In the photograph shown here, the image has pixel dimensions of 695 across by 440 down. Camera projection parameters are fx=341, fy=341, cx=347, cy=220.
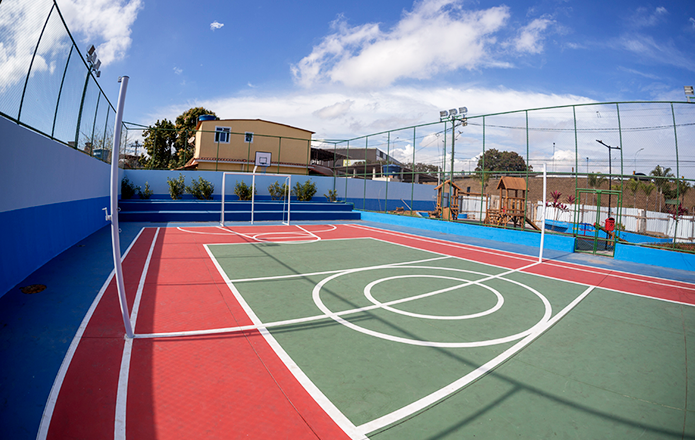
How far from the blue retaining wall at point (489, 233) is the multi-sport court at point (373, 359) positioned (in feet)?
15.4

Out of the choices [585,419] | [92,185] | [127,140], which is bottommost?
[585,419]

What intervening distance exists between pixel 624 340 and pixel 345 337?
3904 millimetres

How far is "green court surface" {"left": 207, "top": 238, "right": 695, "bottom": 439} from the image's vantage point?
301cm

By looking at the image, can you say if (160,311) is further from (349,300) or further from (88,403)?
(349,300)

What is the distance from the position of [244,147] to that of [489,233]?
21175 millimetres

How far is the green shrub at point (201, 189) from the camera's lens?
2017 centimetres

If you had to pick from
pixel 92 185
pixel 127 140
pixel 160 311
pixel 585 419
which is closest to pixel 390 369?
pixel 585 419

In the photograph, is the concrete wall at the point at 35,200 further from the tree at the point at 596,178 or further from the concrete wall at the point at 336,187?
the tree at the point at 596,178

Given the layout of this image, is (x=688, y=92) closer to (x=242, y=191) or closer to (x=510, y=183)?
(x=510, y=183)

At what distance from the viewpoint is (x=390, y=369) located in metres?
3.72

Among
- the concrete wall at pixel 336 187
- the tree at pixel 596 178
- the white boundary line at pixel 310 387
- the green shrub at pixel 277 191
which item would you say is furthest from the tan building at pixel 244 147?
the white boundary line at pixel 310 387

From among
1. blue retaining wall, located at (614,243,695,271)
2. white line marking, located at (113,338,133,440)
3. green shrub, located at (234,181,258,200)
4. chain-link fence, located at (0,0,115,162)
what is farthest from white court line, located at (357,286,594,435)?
green shrub, located at (234,181,258,200)

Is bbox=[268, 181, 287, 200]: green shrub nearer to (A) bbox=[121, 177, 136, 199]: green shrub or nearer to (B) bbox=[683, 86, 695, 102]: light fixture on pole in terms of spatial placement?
(A) bbox=[121, 177, 136, 199]: green shrub

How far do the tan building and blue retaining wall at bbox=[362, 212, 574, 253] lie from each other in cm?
1214
